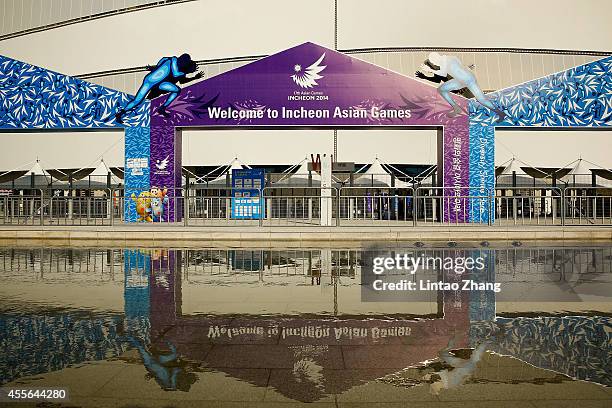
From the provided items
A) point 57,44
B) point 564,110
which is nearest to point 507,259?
point 564,110

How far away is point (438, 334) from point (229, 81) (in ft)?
63.4

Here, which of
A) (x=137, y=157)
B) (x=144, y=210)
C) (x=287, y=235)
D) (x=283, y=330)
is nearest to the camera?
(x=283, y=330)

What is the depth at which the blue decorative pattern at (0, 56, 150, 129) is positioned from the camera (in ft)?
76.5

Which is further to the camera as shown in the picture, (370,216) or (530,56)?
(530,56)

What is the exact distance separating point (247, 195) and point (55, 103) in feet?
30.5

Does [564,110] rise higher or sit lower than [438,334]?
higher

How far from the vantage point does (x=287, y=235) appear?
17281 millimetres

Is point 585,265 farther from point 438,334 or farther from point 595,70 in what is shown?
point 595,70

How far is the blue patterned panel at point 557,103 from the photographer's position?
2252 centimetres

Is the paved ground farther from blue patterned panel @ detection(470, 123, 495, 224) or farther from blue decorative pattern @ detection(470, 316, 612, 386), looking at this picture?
blue patterned panel @ detection(470, 123, 495, 224)

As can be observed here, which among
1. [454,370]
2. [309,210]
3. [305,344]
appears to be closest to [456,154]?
[309,210]

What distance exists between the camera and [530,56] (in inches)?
1732

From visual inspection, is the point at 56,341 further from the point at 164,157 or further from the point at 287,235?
the point at 164,157
